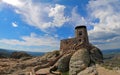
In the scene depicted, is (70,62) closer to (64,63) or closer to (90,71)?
(64,63)

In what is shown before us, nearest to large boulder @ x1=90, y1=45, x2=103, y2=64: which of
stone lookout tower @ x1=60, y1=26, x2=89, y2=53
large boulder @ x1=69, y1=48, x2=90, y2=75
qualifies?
large boulder @ x1=69, y1=48, x2=90, y2=75

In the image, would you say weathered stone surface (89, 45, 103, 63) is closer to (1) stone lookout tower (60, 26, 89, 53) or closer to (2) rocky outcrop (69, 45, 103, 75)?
(2) rocky outcrop (69, 45, 103, 75)

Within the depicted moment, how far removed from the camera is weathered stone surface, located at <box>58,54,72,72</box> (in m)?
70.0

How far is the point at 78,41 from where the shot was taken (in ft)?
246

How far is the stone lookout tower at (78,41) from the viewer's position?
73600 mm

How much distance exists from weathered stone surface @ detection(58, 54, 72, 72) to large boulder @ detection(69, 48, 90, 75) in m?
3.66

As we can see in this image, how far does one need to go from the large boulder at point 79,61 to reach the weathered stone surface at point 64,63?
3660mm

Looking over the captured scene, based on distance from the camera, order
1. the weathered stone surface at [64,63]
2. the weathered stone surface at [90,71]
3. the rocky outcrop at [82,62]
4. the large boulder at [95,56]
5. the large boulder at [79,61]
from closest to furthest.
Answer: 1. the weathered stone surface at [90,71]
2. the rocky outcrop at [82,62]
3. the large boulder at [79,61]
4. the large boulder at [95,56]
5. the weathered stone surface at [64,63]

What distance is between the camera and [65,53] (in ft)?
248

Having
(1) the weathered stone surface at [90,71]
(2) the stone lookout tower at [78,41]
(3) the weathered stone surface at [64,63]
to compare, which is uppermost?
(2) the stone lookout tower at [78,41]

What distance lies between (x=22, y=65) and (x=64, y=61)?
1920 cm

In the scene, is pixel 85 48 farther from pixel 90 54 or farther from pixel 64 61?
pixel 64 61

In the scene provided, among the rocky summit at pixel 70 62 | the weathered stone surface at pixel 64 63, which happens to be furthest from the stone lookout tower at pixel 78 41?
the weathered stone surface at pixel 64 63

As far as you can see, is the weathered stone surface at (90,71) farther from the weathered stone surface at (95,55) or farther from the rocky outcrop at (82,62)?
the weathered stone surface at (95,55)
